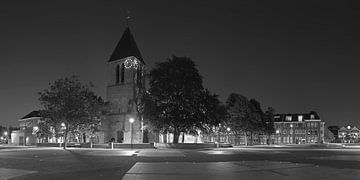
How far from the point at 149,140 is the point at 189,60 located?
789 inches

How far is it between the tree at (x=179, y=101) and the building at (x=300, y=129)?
106268mm

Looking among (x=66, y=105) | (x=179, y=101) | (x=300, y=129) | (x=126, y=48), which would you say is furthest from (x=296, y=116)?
(x=66, y=105)

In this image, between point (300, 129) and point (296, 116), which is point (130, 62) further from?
point (296, 116)

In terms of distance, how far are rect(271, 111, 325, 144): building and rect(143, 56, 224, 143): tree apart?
349ft

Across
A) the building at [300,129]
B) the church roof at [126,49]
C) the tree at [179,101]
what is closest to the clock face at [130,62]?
the church roof at [126,49]

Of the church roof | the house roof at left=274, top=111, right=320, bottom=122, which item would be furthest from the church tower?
the house roof at left=274, top=111, right=320, bottom=122

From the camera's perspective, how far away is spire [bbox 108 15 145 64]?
247 ft

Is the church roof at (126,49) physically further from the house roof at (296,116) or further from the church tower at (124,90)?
the house roof at (296,116)

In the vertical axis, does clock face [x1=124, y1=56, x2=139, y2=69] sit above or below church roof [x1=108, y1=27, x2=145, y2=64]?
below

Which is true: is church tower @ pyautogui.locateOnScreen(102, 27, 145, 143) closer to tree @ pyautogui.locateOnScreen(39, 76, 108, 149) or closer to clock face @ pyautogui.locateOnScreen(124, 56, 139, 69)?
clock face @ pyautogui.locateOnScreen(124, 56, 139, 69)

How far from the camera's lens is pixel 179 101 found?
61.2 metres

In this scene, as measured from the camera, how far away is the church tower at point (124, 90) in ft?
234

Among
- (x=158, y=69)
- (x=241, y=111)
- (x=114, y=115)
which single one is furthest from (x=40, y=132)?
(x=241, y=111)

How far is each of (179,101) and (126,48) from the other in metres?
21.2
